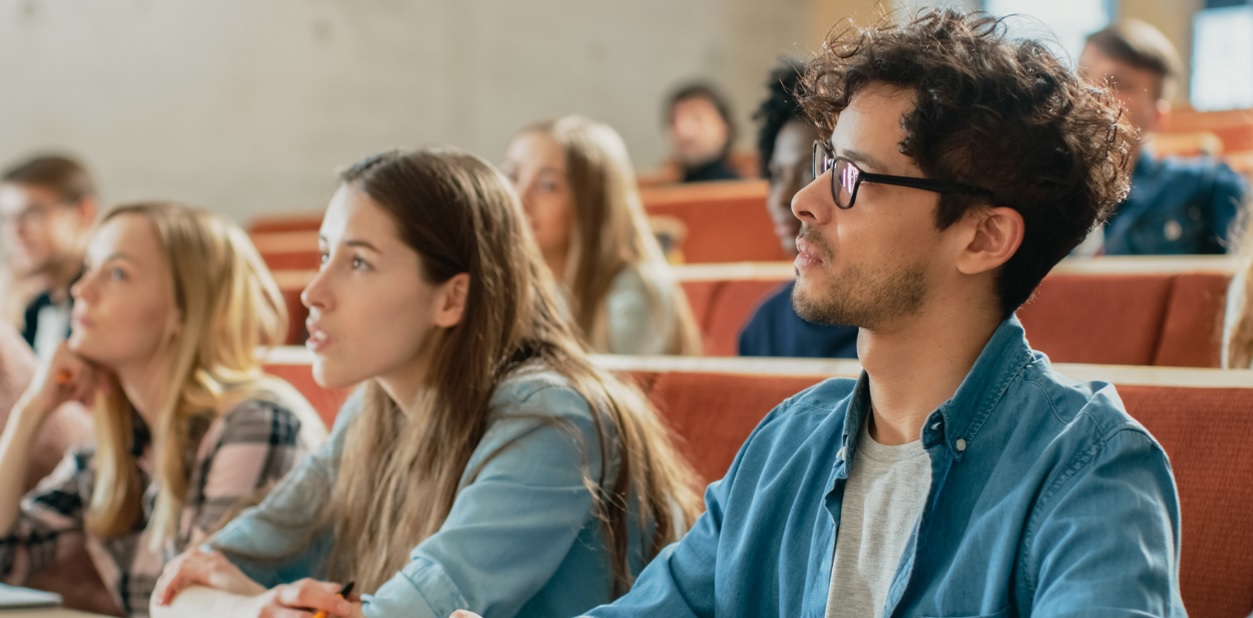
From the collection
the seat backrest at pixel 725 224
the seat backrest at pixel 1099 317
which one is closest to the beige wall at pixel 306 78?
the seat backrest at pixel 725 224

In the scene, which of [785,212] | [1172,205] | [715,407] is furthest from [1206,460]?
[1172,205]

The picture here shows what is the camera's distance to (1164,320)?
2309 millimetres

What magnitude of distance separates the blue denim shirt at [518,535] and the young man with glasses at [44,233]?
246 centimetres

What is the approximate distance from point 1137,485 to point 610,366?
0.99m

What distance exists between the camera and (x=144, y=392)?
7.34 feet

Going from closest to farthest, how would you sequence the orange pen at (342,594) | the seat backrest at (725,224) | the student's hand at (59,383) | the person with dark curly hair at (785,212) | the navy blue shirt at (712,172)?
the orange pen at (342,594) < the student's hand at (59,383) < the person with dark curly hair at (785,212) < the seat backrest at (725,224) < the navy blue shirt at (712,172)

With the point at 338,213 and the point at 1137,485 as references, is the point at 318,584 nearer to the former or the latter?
the point at 338,213

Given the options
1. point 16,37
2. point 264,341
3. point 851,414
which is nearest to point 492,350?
→ point 851,414

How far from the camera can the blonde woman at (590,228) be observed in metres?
2.98

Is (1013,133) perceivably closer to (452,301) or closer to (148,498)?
(452,301)

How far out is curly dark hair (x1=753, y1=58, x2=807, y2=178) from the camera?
257 centimetres

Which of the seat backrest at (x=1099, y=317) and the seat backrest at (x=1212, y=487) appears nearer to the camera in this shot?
the seat backrest at (x=1212, y=487)

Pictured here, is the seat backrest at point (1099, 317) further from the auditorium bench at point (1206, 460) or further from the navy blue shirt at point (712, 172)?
the navy blue shirt at point (712, 172)

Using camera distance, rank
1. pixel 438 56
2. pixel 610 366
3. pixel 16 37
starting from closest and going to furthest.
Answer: pixel 610 366 → pixel 16 37 → pixel 438 56
